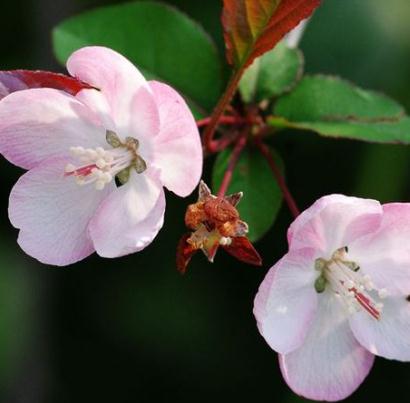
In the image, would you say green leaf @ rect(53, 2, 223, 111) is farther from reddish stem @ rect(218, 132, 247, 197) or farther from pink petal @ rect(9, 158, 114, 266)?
pink petal @ rect(9, 158, 114, 266)

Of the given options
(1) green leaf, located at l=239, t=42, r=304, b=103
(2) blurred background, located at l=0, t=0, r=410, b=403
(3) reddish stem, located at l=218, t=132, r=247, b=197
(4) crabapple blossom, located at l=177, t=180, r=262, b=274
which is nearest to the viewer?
(4) crabapple blossom, located at l=177, t=180, r=262, b=274

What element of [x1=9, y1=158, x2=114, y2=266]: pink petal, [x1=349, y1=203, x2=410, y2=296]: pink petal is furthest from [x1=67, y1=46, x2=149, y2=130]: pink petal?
[x1=349, y1=203, x2=410, y2=296]: pink petal

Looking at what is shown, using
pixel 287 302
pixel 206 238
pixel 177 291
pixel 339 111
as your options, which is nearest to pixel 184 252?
pixel 206 238

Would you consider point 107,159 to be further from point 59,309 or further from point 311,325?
point 59,309

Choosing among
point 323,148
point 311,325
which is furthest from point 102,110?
point 323,148

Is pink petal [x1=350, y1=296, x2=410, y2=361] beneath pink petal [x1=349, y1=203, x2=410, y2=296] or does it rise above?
beneath

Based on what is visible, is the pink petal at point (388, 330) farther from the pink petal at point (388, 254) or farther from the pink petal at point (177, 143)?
the pink petal at point (177, 143)
